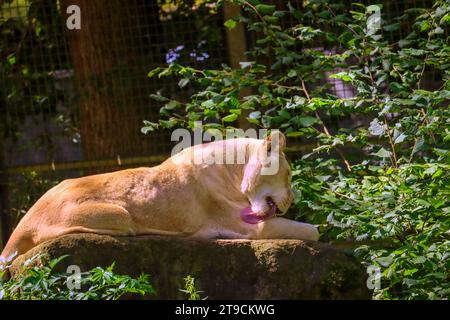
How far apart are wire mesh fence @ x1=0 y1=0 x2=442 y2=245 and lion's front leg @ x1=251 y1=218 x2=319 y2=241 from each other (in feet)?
8.31

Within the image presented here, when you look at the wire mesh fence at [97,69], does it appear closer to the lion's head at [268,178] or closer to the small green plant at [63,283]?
the lion's head at [268,178]

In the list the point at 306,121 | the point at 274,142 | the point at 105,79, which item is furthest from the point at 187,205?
the point at 105,79

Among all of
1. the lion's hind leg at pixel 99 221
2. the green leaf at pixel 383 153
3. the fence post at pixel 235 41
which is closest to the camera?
the lion's hind leg at pixel 99 221

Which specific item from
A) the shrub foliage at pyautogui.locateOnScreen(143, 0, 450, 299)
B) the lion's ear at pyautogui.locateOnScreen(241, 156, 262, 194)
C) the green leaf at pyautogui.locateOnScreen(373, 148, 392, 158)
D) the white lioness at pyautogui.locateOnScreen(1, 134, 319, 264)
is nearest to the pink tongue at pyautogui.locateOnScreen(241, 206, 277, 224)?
the white lioness at pyautogui.locateOnScreen(1, 134, 319, 264)

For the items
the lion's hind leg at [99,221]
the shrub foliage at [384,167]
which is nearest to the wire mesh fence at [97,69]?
the shrub foliage at [384,167]

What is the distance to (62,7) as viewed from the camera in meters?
7.77

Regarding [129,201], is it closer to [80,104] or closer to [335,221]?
[335,221]

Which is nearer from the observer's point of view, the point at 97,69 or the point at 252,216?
the point at 252,216

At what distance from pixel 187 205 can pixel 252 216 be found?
1.17ft

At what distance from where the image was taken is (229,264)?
4820 millimetres

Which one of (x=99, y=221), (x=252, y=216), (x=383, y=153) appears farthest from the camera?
(x=383, y=153)

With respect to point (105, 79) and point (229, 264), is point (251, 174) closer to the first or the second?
point (229, 264)

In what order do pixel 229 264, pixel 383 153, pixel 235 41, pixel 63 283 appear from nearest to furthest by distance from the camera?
pixel 63 283
pixel 229 264
pixel 383 153
pixel 235 41

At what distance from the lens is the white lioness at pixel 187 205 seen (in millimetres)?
5035
